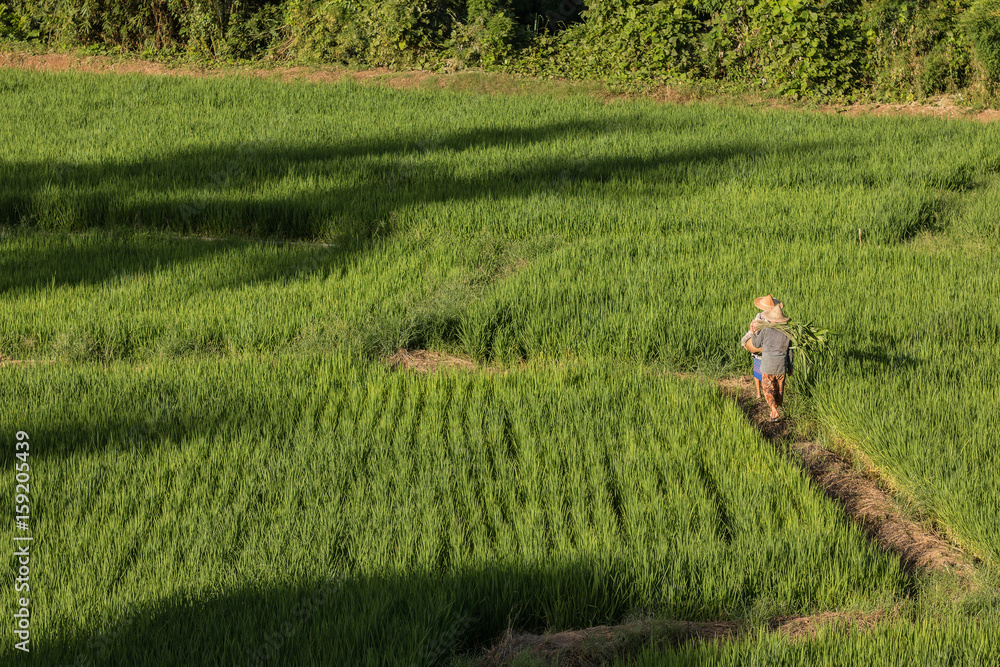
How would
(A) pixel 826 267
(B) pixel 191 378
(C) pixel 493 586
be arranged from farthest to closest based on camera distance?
(A) pixel 826 267
(B) pixel 191 378
(C) pixel 493 586

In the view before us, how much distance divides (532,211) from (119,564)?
5723 mm

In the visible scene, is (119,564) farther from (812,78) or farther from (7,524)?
(812,78)

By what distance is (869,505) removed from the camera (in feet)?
13.2

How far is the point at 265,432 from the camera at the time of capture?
4422mm

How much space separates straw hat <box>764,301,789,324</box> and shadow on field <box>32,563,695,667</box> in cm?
161

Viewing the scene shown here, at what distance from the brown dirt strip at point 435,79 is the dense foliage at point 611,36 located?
1.33 feet

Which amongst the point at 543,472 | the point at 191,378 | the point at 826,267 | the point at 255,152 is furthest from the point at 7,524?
the point at 255,152

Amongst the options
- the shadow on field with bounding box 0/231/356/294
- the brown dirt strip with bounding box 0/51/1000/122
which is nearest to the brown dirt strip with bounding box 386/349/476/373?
the shadow on field with bounding box 0/231/356/294

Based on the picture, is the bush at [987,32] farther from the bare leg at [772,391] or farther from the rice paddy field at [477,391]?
the bare leg at [772,391]

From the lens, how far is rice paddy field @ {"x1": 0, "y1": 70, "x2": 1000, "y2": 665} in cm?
310

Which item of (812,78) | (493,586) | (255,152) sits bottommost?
(493,586)

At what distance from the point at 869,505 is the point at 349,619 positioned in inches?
92.8

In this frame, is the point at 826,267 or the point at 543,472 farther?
the point at 826,267

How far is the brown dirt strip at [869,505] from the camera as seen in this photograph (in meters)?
3.55
